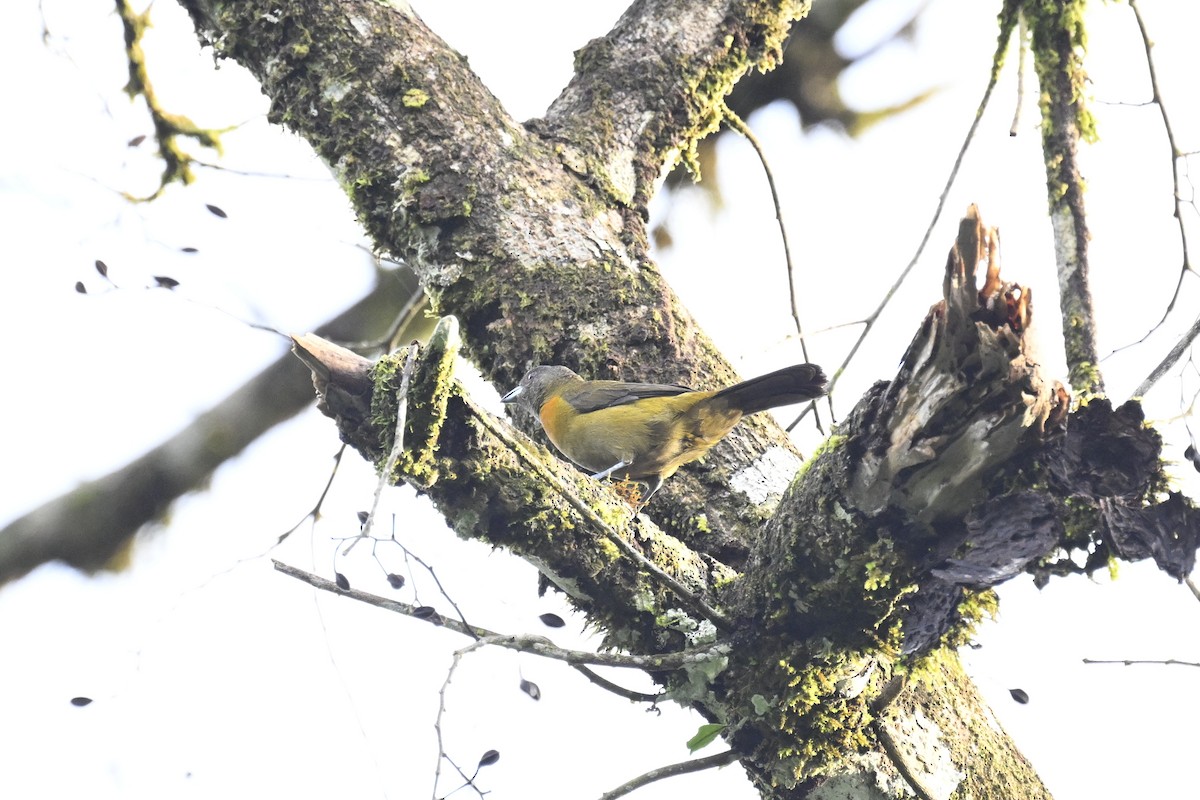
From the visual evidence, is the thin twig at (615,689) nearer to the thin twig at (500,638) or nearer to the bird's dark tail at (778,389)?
the thin twig at (500,638)

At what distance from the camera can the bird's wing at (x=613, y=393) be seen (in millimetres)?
3572

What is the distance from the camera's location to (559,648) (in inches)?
93.1

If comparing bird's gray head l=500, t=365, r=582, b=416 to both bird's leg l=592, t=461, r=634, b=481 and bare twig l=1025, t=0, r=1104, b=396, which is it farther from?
bare twig l=1025, t=0, r=1104, b=396

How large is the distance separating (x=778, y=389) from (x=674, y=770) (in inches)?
52.8

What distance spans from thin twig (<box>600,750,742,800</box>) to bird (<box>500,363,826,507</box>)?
3.19 feet

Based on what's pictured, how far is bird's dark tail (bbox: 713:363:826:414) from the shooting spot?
11.1 feet

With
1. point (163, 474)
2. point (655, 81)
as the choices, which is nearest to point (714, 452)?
point (655, 81)

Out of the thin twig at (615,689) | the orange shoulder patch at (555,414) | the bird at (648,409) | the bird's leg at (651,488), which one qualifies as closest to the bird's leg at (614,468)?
the bird at (648,409)

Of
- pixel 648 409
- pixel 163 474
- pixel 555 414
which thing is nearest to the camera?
pixel 648 409

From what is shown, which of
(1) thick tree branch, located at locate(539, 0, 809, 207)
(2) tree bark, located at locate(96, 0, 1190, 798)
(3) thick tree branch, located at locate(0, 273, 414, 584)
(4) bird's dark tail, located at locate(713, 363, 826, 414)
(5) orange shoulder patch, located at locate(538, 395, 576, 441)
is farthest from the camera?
(3) thick tree branch, located at locate(0, 273, 414, 584)

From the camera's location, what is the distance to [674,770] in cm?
259

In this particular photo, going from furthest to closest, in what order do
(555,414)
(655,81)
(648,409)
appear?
(655,81) → (555,414) → (648,409)

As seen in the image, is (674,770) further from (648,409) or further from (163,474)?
(163,474)

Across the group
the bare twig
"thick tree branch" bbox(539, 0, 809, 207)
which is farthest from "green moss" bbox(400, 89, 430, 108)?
the bare twig
